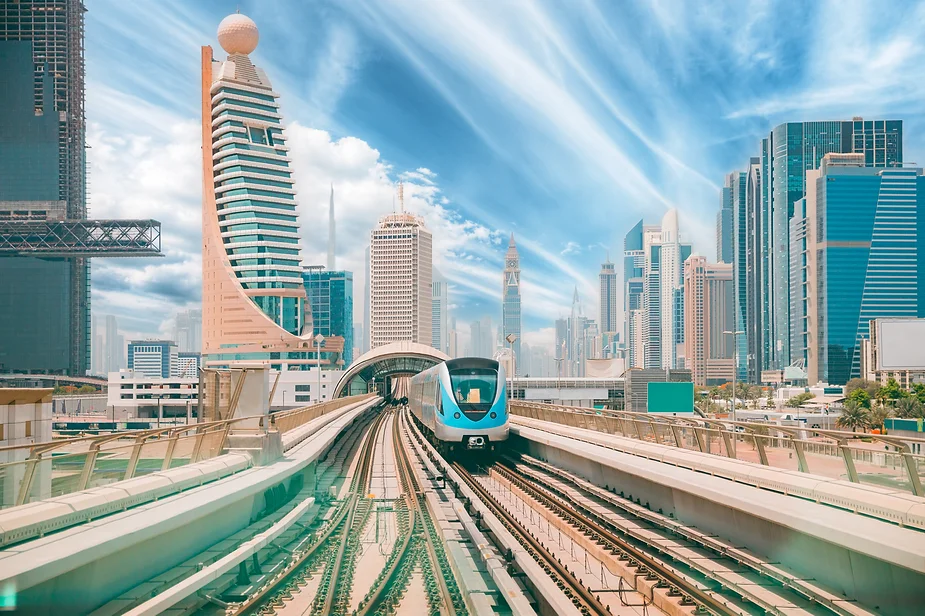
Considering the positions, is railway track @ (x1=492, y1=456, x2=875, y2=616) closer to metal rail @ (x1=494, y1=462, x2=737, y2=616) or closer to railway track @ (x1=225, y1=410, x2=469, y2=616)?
metal rail @ (x1=494, y1=462, x2=737, y2=616)

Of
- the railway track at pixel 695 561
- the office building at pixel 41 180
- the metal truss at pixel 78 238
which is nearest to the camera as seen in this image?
the railway track at pixel 695 561

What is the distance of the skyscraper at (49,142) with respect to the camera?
125 m

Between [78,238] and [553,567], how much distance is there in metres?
119

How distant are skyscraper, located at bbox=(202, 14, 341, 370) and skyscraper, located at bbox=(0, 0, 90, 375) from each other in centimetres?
2599

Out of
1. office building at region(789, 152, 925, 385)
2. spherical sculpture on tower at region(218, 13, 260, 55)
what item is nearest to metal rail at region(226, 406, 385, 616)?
spherical sculpture on tower at region(218, 13, 260, 55)

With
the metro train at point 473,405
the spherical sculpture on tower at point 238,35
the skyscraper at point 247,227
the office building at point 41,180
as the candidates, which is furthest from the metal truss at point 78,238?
the metro train at point 473,405

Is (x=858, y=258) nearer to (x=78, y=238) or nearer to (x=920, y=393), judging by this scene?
(x=920, y=393)

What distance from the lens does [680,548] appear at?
10.6 metres

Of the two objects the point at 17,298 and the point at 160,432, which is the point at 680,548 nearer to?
the point at 160,432

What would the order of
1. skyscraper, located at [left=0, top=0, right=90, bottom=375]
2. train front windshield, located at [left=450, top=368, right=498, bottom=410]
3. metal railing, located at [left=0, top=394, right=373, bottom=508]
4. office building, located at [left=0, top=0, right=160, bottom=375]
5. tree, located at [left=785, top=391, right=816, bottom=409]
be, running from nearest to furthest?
metal railing, located at [left=0, top=394, right=373, bottom=508] < train front windshield, located at [left=450, top=368, right=498, bottom=410] < tree, located at [left=785, top=391, right=816, bottom=409] < office building, located at [left=0, top=0, right=160, bottom=375] < skyscraper, located at [left=0, top=0, right=90, bottom=375]

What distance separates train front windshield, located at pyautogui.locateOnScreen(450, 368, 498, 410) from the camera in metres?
22.5

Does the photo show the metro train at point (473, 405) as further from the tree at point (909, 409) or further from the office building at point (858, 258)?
the office building at point (858, 258)

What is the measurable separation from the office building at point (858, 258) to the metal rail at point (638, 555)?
146624 mm

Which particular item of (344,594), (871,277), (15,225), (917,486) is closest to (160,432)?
(344,594)
